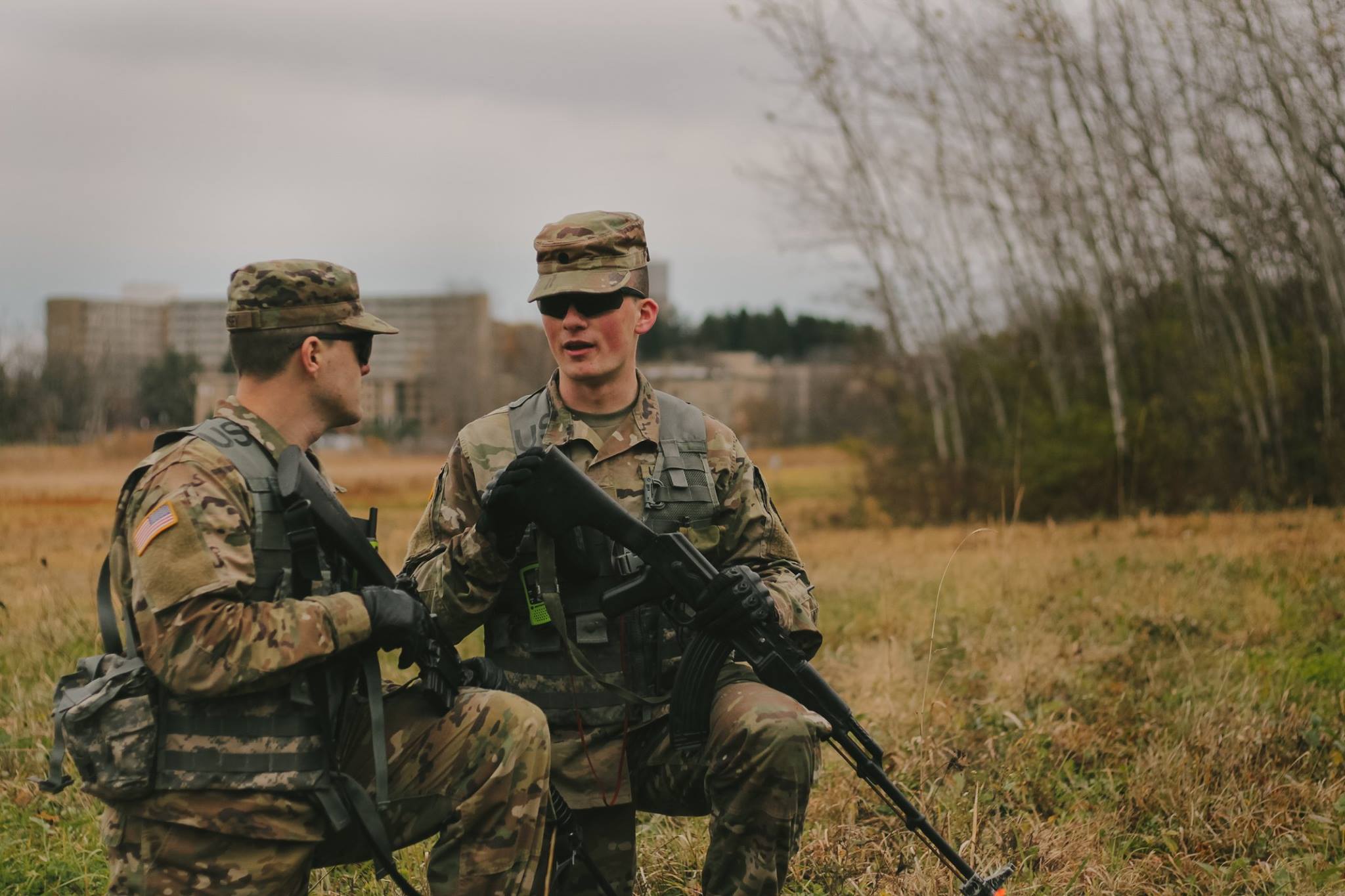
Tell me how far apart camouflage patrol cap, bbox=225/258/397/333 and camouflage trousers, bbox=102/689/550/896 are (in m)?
1.04

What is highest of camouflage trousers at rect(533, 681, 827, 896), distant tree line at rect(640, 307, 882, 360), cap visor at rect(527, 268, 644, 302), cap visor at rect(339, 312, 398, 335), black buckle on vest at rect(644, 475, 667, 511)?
distant tree line at rect(640, 307, 882, 360)

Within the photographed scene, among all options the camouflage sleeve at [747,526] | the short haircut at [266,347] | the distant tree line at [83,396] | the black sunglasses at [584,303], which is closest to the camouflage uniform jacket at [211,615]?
the short haircut at [266,347]

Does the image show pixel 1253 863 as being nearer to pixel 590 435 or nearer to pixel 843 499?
pixel 590 435

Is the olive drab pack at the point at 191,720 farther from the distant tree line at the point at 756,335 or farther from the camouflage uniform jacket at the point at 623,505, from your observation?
the distant tree line at the point at 756,335

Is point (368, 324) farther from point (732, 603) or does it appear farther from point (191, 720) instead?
point (732, 603)

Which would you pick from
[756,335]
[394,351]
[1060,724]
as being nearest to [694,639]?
[1060,724]

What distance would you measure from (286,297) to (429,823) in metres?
1.41

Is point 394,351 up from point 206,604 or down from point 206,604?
up

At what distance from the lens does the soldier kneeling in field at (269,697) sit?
263cm

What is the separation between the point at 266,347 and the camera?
300 centimetres

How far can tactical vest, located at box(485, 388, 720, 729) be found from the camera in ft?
11.8

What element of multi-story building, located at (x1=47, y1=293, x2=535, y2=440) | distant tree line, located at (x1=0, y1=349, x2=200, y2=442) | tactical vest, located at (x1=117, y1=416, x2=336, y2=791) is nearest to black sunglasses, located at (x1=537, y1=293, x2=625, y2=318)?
tactical vest, located at (x1=117, y1=416, x2=336, y2=791)

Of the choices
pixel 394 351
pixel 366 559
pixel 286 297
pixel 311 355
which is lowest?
pixel 366 559

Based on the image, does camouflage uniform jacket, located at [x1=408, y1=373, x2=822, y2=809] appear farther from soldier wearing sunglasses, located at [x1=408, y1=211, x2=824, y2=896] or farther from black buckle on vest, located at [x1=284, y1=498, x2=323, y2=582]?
black buckle on vest, located at [x1=284, y1=498, x2=323, y2=582]
